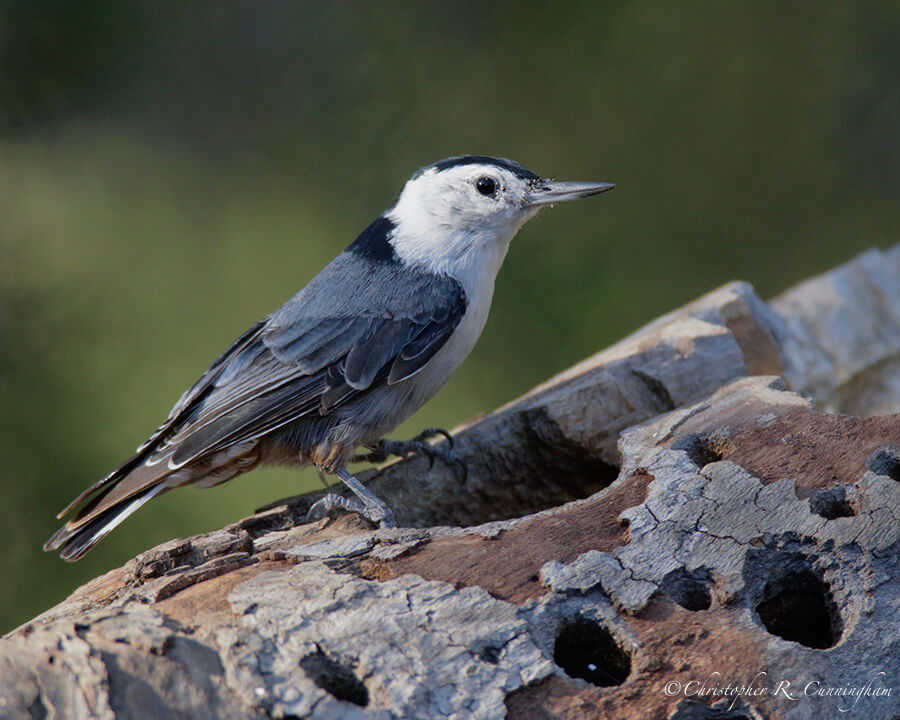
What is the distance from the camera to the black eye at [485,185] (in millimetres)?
2564

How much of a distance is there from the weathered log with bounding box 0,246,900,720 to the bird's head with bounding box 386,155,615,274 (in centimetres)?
76

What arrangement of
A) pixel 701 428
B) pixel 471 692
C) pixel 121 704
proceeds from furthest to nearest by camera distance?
pixel 701 428 < pixel 471 692 < pixel 121 704

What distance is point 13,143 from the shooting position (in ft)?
12.4

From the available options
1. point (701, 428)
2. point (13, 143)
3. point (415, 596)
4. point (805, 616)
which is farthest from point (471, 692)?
point (13, 143)

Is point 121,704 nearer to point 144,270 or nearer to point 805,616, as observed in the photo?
point 805,616

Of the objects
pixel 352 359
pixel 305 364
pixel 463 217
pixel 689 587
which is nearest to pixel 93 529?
pixel 305 364

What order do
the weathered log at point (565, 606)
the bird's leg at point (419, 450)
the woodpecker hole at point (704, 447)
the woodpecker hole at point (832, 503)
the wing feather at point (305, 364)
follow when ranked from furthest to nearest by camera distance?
1. the bird's leg at point (419, 450)
2. the wing feather at point (305, 364)
3. the woodpecker hole at point (704, 447)
4. the woodpecker hole at point (832, 503)
5. the weathered log at point (565, 606)

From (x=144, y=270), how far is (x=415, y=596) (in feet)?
8.90

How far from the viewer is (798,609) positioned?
5.61 feet

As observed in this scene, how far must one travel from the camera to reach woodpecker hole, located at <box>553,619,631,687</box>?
1604mm

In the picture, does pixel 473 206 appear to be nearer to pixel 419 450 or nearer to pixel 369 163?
pixel 419 450

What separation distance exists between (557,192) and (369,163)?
5.88 ft

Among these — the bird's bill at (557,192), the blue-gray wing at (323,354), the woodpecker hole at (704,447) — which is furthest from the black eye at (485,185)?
the woodpecker hole at (704,447)

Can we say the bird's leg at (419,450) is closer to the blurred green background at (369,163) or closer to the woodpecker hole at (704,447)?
the woodpecker hole at (704,447)
